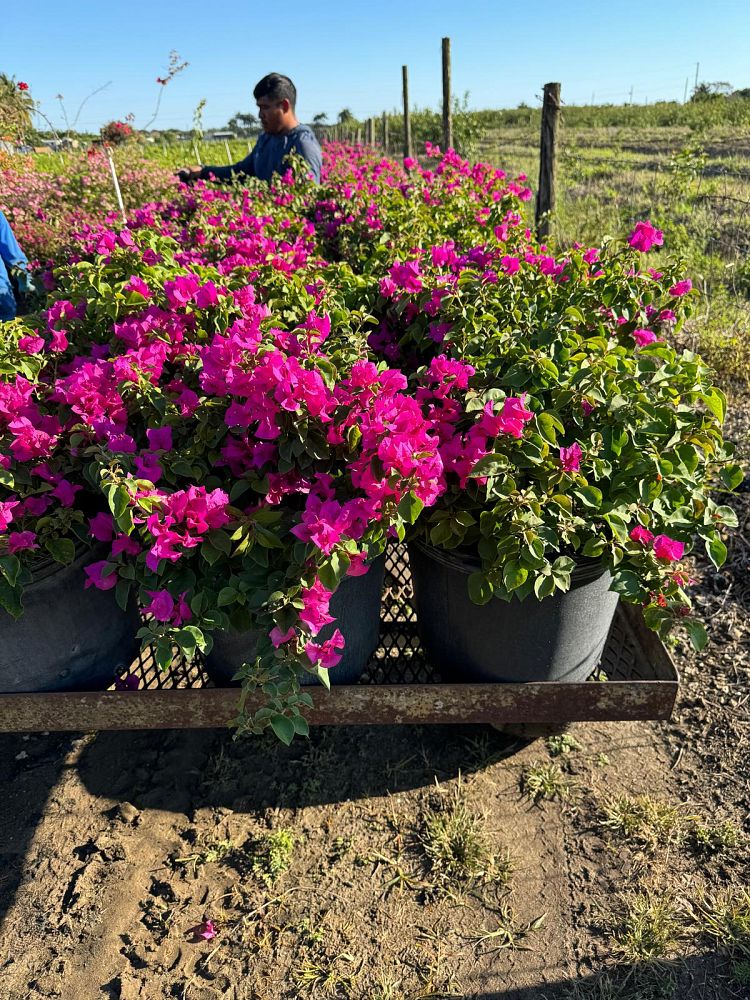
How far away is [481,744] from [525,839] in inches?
12.3

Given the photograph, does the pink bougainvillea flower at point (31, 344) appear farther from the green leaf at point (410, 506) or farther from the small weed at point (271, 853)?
the small weed at point (271, 853)

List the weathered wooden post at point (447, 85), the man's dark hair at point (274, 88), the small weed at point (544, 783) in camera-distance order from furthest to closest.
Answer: the weathered wooden post at point (447, 85) < the man's dark hair at point (274, 88) < the small weed at point (544, 783)

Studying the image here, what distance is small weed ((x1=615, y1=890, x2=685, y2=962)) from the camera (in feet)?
4.99

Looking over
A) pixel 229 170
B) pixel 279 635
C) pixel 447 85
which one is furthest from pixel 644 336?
pixel 447 85

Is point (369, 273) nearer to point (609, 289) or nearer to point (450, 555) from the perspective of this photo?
point (609, 289)

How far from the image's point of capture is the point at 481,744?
204cm

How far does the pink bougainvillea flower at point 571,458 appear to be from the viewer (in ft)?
4.30

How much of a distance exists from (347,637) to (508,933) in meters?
0.81

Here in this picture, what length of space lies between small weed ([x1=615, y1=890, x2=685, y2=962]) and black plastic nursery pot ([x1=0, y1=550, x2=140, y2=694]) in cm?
141

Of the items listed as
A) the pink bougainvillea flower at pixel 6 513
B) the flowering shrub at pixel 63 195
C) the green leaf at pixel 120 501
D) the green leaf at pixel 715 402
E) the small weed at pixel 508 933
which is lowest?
the small weed at pixel 508 933

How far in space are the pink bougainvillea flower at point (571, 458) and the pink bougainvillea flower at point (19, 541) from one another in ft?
3.58

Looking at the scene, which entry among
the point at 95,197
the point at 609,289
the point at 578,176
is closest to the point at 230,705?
the point at 609,289

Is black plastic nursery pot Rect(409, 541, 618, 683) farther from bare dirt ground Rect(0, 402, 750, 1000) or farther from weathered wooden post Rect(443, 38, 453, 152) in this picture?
weathered wooden post Rect(443, 38, 453, 152)

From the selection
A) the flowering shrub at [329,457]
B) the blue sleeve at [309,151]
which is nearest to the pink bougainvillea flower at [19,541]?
the flowering shrub at [329,457]
